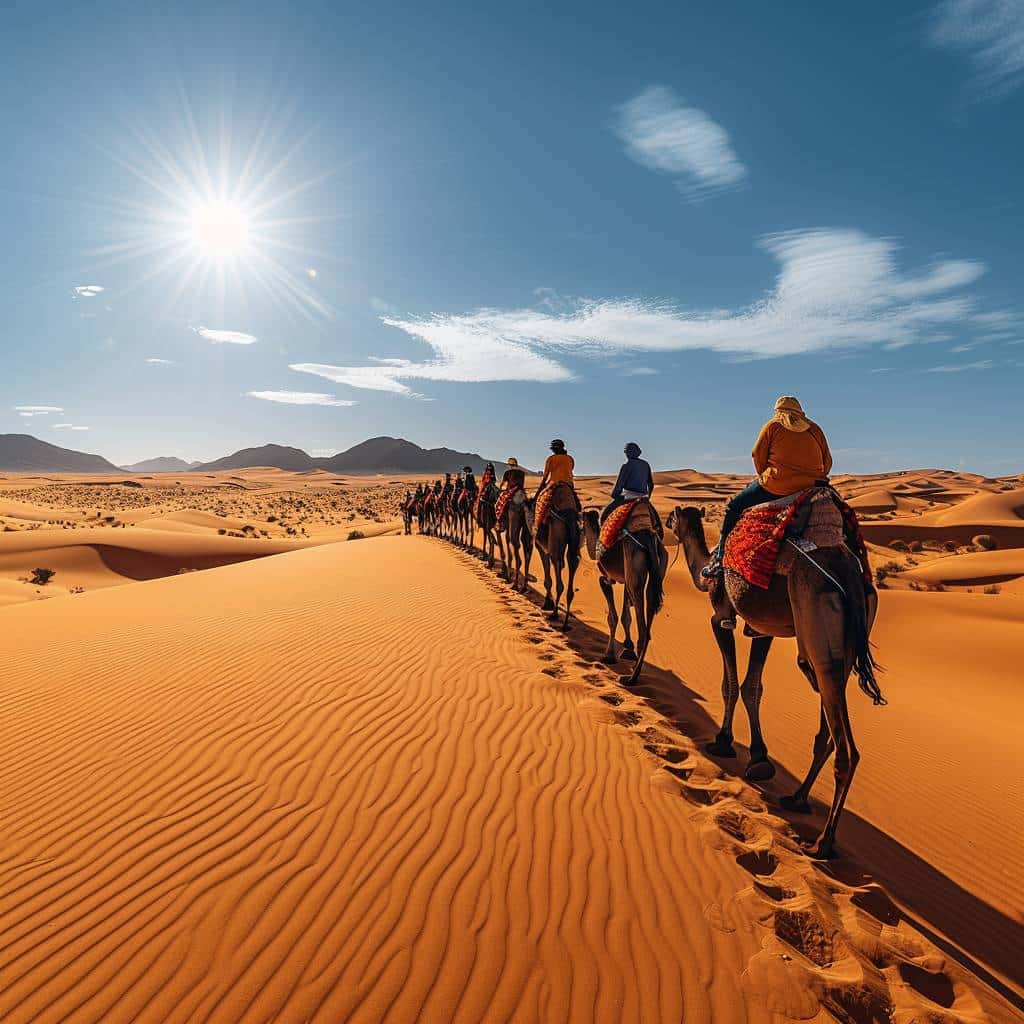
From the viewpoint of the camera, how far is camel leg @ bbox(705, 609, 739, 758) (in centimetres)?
588

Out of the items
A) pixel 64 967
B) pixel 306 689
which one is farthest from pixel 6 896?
pixel 306 689

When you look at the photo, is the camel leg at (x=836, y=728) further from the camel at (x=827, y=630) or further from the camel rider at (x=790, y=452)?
the camel rider at (x=790, y=452)

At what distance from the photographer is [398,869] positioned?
3.57m

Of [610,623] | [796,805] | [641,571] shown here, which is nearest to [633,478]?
[641,571]

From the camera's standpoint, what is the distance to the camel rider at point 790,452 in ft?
15.9

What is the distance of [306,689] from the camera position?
651 cm

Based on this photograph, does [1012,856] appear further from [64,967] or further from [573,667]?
[64,967]

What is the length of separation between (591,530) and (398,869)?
21.5 ft

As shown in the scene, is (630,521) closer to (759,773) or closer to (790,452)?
(790,452)

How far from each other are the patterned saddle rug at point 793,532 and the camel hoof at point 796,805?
6.54ft

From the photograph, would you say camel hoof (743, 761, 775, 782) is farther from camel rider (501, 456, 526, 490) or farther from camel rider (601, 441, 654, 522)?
camel rider (501, 456, 526, 490)

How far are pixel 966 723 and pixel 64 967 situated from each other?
33.1 feet

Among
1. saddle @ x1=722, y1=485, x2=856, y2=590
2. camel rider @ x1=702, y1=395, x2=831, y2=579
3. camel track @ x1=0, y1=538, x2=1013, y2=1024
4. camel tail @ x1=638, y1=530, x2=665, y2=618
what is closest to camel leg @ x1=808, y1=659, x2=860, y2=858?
camel track @ x1=0, y1=538, x2=1013, y2=1024

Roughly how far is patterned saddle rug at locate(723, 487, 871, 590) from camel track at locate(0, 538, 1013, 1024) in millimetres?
2166
